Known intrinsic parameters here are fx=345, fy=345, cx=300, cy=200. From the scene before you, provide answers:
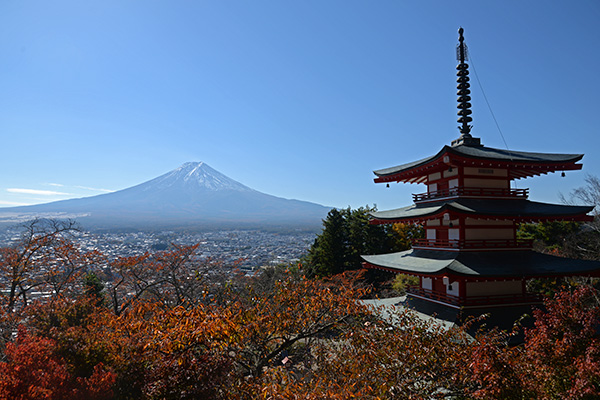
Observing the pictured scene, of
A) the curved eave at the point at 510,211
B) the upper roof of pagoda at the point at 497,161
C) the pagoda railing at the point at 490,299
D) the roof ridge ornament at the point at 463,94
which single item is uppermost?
the roof ridge ornament at the point at 463,94

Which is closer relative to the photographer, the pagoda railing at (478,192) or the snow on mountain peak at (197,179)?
the pagoda railing at (478,192)

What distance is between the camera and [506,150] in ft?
42.7

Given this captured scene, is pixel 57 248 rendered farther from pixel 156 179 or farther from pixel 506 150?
pixel 156 179

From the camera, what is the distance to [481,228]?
1203cm

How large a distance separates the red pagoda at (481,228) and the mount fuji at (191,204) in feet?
283

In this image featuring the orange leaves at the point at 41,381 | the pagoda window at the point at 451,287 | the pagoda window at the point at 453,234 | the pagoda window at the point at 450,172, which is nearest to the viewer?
the orange leaves at the point at 41,381

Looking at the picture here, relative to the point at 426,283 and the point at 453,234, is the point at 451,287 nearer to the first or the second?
the point at 426,283

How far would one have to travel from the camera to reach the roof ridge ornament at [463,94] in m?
13.4

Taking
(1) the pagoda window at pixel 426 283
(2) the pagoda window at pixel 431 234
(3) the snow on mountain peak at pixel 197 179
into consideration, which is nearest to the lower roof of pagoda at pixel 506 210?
(2) the pagoda window at pixel 431 234

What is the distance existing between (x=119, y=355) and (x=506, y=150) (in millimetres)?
13791

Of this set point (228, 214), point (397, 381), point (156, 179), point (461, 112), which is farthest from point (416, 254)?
point (156, 179)

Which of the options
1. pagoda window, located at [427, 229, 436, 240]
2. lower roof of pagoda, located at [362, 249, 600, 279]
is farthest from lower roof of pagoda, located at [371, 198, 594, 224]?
lower roof of pagoda, located at [362, 249, 600, 279]

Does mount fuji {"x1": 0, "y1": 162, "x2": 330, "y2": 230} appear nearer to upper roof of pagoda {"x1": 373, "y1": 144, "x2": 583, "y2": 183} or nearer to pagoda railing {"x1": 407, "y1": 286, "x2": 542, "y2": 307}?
upper roof of pagoda {"x1": 373, "y1": 144, "x2": 583, "y2": 183}

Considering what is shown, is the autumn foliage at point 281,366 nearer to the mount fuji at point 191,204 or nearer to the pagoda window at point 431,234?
the pagoda window at point 431,234
